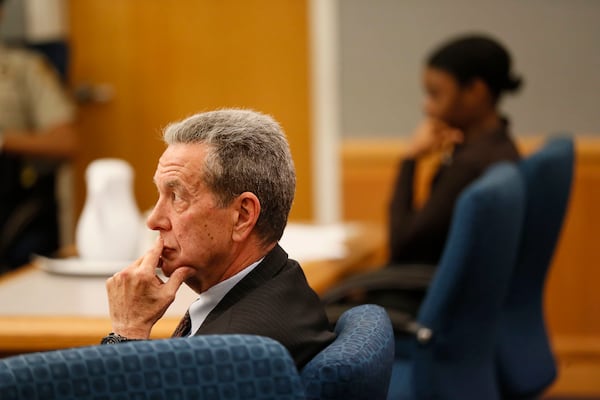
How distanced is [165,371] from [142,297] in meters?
0.39

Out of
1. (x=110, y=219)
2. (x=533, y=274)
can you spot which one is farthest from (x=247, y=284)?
(x=533, y=274)

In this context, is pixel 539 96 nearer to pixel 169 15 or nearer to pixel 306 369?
pixel 169 15

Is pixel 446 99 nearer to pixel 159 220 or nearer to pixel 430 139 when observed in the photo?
pixel 430 139

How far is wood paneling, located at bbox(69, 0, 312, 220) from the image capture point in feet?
14.7

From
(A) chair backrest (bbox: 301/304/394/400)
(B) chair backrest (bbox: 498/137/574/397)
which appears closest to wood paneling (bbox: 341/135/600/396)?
(B) chair backrest (bbox: 498/137/574/397)

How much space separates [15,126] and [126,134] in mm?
1030

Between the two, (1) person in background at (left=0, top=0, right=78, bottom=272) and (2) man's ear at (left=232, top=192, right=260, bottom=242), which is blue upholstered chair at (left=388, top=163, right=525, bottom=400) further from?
(1) person in background at (left=0, top=0, right=78, bottom=272)

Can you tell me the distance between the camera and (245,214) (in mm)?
1179

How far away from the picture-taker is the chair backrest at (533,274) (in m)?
2.42

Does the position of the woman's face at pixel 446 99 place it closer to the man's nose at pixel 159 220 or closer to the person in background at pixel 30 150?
the person in background at pixel 30 150

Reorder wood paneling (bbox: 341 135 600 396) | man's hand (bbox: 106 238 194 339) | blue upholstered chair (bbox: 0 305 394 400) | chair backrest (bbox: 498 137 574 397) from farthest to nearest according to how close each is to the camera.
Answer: wood paneling (bbox: 341 135 600 396) < chair backrest (bbox: 498 137 574 397) < man's hand (bbox: 106 238 194 339) < blue upholstered chair (bbox: 0 305 394 400)

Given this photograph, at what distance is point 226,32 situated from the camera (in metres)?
4.51

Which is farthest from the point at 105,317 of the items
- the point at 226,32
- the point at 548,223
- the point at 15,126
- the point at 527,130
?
the point at 226,32

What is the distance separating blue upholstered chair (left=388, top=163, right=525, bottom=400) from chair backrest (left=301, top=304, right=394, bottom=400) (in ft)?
3.10
